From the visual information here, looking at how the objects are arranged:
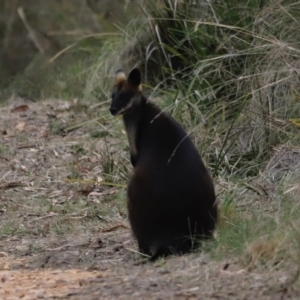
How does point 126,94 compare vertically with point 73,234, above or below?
above

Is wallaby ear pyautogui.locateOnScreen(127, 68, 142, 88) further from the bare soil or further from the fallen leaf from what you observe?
the fallen leaf

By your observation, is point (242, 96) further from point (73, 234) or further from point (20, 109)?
point (20, 109)

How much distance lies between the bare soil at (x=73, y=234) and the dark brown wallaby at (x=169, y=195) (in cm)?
19

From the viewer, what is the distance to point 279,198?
6.29 meters

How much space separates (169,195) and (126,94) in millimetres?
921

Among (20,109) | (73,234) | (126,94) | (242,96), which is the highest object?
(126,94)

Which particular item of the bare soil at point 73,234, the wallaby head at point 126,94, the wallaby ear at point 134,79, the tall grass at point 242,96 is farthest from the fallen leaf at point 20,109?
the wallaby ear at point 134,79

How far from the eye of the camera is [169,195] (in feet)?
18.3

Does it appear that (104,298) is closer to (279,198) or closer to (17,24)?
(279,198)

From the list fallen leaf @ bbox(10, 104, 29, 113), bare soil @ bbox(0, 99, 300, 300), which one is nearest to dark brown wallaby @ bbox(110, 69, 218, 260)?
bare soil @ bbox(0, 99, 300, 300)

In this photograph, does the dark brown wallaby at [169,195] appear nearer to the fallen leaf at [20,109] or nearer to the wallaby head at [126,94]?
the wallaby head at [126,94]

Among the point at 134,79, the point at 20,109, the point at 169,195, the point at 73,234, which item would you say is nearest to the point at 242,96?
the point at 134,79

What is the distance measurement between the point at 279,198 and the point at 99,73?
4.94 m

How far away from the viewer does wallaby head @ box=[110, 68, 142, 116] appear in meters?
6.13
